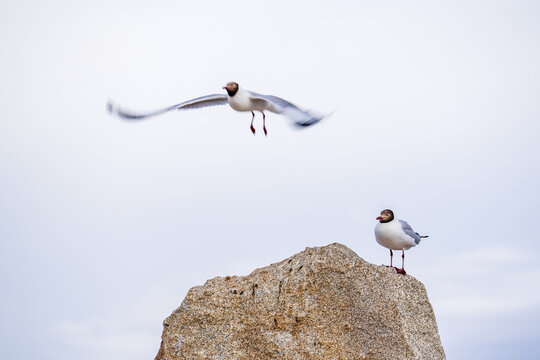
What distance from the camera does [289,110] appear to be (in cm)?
909

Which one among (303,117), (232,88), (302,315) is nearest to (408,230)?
(303,117)

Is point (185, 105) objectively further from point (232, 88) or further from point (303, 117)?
point (303, 117)

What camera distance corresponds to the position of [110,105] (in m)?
10.5

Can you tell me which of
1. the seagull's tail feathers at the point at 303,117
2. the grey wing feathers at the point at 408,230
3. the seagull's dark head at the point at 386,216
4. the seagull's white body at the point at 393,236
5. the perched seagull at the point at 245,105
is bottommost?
the seagull's white body at the point at 393,236

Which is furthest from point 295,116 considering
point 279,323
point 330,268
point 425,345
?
point 425,345

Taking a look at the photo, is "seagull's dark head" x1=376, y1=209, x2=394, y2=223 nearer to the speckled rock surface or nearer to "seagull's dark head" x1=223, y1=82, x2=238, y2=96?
the speckled rock surface

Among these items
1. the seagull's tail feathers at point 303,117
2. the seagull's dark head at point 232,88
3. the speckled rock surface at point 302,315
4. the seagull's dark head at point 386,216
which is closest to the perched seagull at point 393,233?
the seagull's dark head at point 386,216

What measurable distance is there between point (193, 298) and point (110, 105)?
354 cm

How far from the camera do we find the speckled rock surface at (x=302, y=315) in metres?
7.86

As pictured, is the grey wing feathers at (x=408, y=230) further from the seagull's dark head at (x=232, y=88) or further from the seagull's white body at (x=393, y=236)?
the seagull's dark head at (x=232, y=88)

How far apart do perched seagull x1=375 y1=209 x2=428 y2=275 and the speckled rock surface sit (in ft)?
4.75

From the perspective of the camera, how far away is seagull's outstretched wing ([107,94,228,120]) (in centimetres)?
1036

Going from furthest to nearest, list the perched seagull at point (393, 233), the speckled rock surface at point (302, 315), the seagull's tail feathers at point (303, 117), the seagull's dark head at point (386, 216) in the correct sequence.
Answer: the seagull's dark head at point (386, 216) < the perched seagull at point (393, 233) < the seagull's tail feathers at point (303, 117) < the speckled rock surface at point (302, 315)

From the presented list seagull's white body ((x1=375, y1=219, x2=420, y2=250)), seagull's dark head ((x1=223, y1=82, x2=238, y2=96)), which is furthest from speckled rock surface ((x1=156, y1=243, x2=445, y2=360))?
seagull's dark head ((x1=223, y1=82, x2=238, y2=96))
